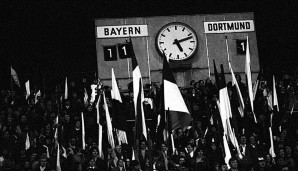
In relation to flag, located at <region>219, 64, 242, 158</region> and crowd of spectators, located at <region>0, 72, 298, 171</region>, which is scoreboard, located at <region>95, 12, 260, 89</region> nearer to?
crowd of spectators, located at <region>0, 72, 298, 171</region>

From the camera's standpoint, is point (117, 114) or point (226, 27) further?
point (226, 27)

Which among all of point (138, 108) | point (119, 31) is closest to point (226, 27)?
point (119, 31)

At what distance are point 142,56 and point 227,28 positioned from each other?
282 cm

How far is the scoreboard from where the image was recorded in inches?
1038

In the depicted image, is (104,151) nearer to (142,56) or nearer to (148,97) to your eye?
(148,97)

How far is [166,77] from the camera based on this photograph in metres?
16.1

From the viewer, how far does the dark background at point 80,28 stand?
26.7 meters

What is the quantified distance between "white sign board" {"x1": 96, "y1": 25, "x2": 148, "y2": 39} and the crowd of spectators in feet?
12.1

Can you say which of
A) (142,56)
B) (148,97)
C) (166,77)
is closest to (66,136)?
(148,97)

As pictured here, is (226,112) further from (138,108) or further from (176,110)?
(176,110)

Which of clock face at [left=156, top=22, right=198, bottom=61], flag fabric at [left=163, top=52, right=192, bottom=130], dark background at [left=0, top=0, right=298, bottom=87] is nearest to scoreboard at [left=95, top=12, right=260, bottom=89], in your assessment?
clock face at [left=156, top=22, right=198, bottom=61]

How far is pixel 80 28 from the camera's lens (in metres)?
27.0

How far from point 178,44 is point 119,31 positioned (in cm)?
186

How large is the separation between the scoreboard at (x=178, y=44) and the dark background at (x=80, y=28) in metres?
0.37
